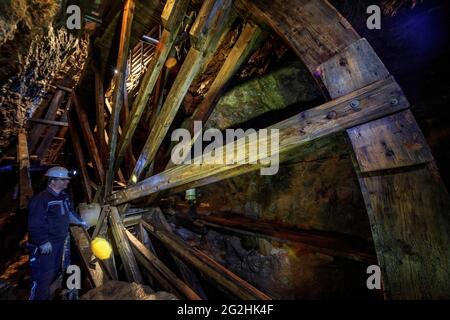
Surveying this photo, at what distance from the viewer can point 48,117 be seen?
5.09 metres

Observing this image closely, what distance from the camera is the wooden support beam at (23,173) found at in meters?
3.42

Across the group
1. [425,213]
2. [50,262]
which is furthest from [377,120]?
[50,262]

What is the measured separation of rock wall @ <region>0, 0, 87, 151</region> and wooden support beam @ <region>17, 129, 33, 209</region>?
0.29m

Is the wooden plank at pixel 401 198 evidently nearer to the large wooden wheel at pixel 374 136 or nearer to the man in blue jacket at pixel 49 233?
the large wooden wheel at pixel 374 136

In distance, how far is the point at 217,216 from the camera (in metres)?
4.31

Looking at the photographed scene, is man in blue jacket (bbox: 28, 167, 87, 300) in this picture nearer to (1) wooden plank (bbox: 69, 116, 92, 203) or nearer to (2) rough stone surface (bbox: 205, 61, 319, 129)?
(1) wooden plank (bbox: 69, 116, 92, 203)

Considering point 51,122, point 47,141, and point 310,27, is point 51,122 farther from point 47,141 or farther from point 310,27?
point 310,27

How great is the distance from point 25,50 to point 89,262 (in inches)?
101

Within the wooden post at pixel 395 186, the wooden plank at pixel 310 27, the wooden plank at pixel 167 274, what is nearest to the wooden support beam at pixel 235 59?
the wooden plank at pixel 310 27

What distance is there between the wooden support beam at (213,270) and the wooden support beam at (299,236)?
1.33m

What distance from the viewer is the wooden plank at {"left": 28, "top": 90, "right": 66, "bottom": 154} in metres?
4.92

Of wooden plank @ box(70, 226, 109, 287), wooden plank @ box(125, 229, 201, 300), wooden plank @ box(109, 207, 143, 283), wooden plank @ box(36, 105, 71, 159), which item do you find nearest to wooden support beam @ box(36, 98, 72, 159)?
wooden plank @ box(36, 105, 71, 159)
